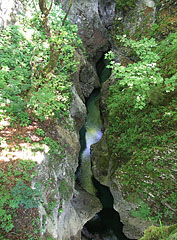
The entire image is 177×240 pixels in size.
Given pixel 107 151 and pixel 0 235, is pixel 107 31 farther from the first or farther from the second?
pixel 0 235

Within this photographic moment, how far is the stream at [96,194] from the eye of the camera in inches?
344

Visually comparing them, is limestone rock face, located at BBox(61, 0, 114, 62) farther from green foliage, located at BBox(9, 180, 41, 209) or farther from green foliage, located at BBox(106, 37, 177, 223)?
green foliage, located at BBox(9, 180, 41, 209)

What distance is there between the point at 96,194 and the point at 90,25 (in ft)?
49.4

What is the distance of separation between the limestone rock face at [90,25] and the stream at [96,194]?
22.3 ft

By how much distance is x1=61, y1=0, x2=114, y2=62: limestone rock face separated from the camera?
51.1 ft

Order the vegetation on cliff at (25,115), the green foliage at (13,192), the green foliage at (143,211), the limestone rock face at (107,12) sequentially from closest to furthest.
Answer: the green foliage at (13,192) → the vegetation on cliff at (25,115) → the green foliage at (143,211) → the limestone rock face at (107,12)

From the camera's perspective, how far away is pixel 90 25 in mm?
16562

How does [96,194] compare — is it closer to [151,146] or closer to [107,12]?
[151,146]

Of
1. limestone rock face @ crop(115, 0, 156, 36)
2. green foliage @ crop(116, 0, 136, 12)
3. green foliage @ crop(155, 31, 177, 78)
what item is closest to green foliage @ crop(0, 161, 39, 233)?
green foliage @ crop(155, 31, 177, 78)

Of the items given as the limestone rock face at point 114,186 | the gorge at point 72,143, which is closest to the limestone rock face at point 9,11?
the gorge at point 72,143

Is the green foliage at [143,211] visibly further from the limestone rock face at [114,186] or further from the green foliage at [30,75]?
the green foliage at [30,75]

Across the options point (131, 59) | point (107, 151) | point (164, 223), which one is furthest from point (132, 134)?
point (131, 59)

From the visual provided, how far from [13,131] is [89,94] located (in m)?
10.6

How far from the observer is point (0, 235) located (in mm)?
4223
